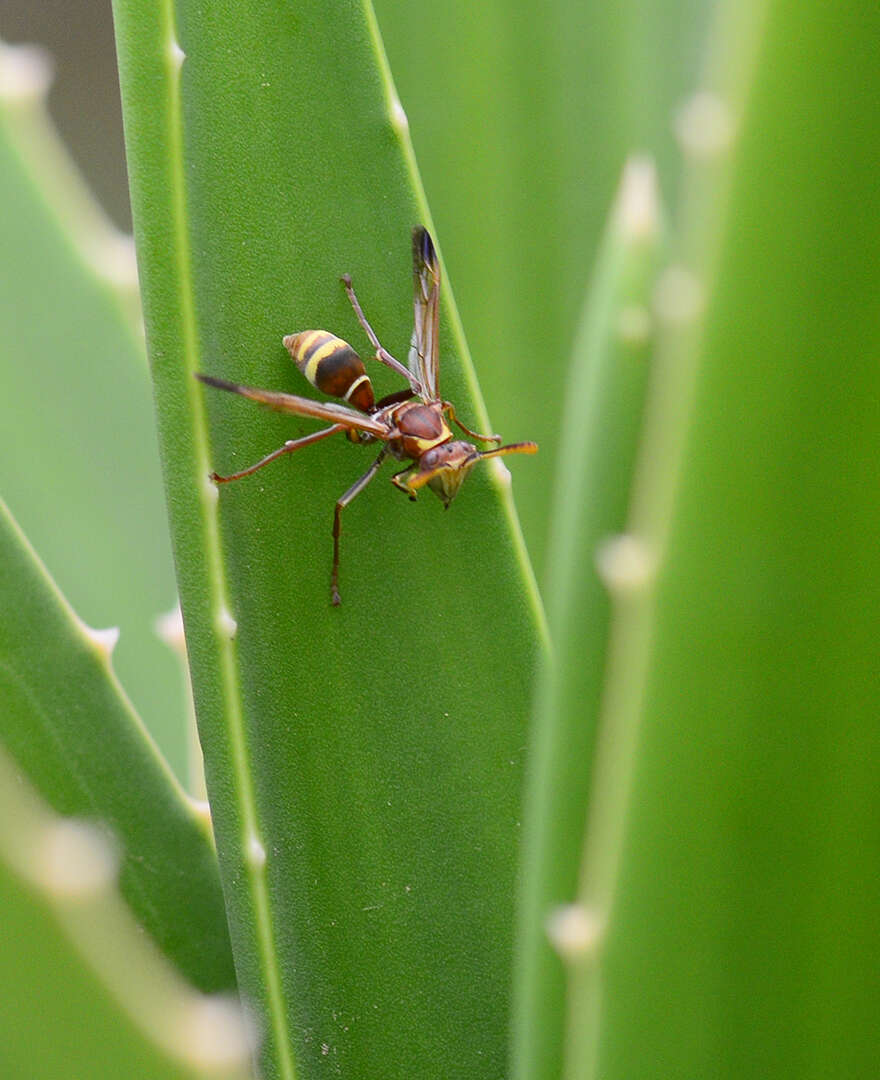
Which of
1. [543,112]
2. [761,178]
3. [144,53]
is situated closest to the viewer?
[761,178]

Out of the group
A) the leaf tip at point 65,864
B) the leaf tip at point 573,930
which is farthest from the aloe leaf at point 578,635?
the leaf tip at point 65,864

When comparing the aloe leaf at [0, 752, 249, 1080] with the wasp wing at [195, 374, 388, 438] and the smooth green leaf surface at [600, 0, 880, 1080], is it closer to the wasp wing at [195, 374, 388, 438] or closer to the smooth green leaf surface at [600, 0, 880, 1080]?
the smooth green leaf surface at [600, 0, 880, 1080]

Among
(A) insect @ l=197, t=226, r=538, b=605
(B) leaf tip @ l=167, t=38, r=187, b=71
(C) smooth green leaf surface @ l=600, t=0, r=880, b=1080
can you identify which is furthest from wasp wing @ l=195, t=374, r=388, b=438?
(C) smooth green leaf surface @ l=600, t=0, r=880, b=1080

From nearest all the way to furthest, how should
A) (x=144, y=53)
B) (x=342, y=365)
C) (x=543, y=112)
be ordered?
(x=144, y=53)
(x=342, y=365)
(x=543, y=112)

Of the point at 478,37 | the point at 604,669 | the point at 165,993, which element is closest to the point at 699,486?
the point at 604,669

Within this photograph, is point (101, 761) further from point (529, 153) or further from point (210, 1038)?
point (529, 153)

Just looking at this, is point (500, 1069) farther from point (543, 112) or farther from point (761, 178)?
point (543, 112)
